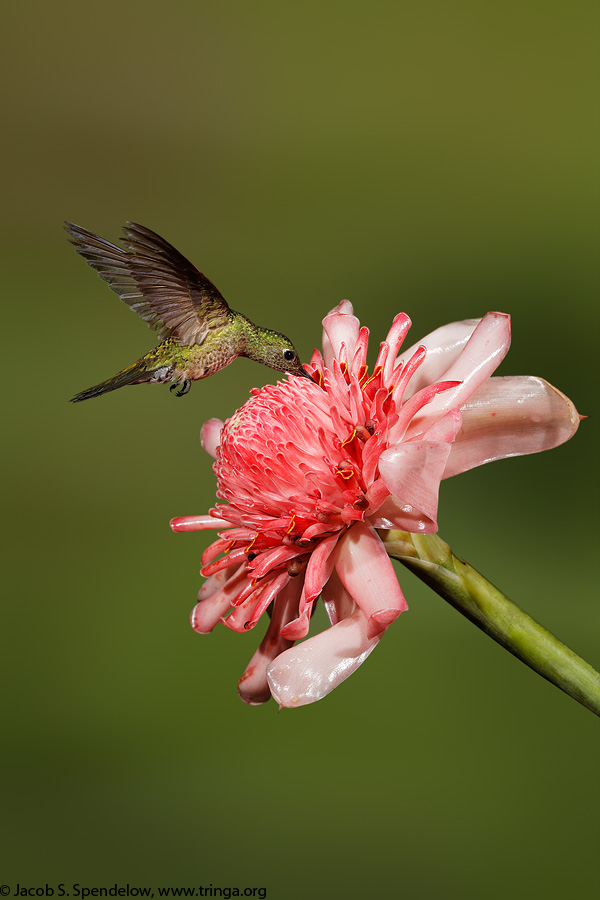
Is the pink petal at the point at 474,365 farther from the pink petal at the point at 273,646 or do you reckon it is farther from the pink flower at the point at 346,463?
the pink petal at the point at 273,646

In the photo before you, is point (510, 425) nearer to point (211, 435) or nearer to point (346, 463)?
point (346, 463)

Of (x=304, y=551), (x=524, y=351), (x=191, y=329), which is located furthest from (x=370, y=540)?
(x=524, y=351)

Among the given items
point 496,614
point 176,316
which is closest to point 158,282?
point 176,316

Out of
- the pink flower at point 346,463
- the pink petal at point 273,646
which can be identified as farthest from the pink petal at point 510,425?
the pink petal at point 273,646

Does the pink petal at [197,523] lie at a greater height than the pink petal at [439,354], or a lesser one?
lesser

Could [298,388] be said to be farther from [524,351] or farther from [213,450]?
[524,351]

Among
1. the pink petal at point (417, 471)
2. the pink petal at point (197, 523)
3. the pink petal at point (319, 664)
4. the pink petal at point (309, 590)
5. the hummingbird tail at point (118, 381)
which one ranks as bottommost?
the pink petal at point (319, 664)

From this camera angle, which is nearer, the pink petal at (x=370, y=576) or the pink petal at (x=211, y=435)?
the pink petal at (x=370, y=576)
